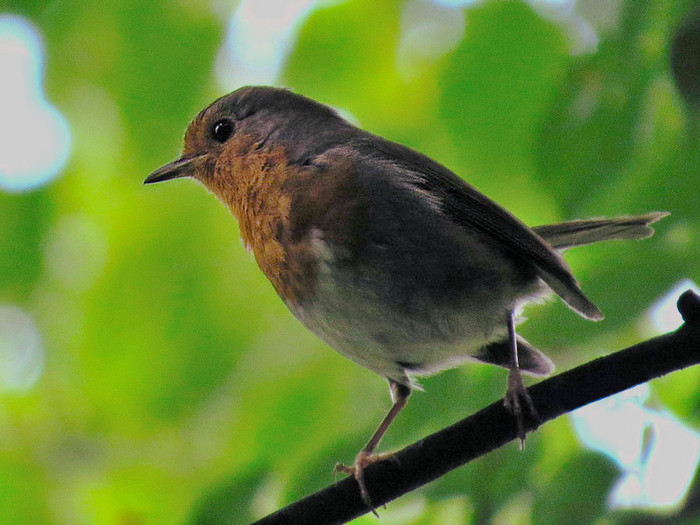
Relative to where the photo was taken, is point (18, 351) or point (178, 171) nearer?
point (178, 171)

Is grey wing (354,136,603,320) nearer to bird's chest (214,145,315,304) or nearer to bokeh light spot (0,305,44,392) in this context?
bird's chest (214,145,315,304)

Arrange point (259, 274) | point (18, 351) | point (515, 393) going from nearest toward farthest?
1. point (515, 393)
2. point (259, 274)
3. point (18, 351)

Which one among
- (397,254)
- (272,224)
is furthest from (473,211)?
(272,224)

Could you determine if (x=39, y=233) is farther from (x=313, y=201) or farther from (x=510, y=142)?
(x=510, y=142)

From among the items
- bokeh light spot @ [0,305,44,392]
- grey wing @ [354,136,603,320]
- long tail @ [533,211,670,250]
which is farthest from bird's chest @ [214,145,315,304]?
bokeh light spot @ [0,305,44,392]

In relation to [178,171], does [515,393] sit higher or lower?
lower

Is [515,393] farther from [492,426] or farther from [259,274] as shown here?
[259,274]
